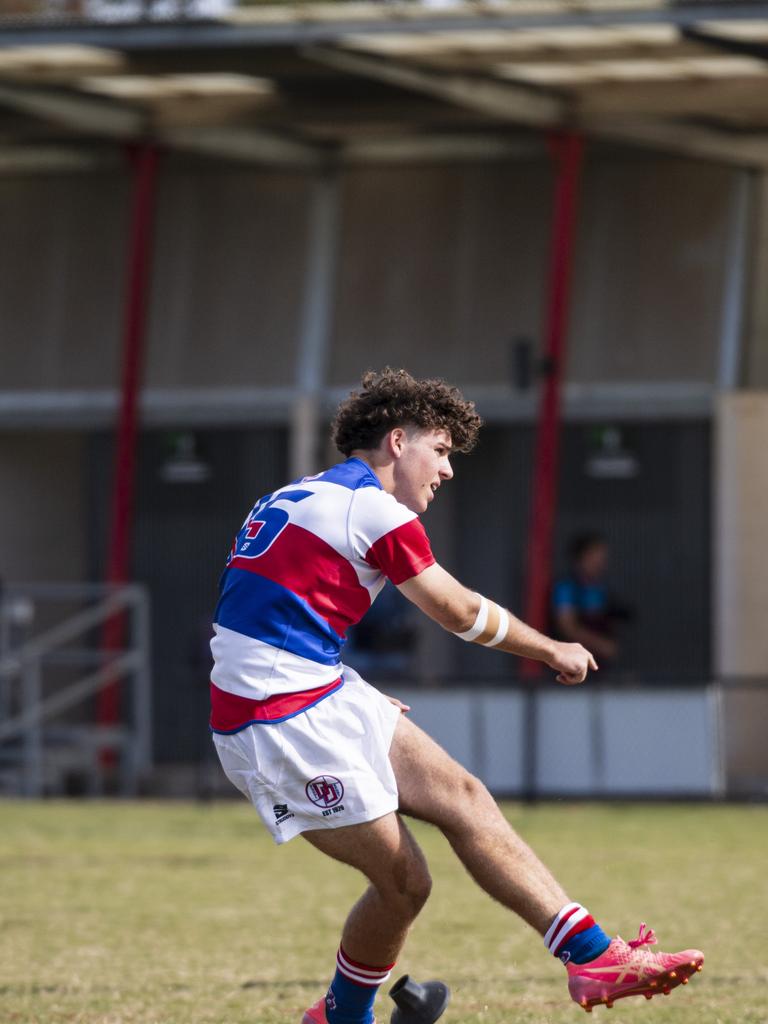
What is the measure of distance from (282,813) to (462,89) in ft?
44.1

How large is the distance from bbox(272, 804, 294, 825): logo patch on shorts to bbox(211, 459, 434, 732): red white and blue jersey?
230 mm

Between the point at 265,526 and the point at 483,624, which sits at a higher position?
the point at 265,526

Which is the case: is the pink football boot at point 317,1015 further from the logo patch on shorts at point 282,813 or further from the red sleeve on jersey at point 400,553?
the red sleeve on jersey at point 400,553

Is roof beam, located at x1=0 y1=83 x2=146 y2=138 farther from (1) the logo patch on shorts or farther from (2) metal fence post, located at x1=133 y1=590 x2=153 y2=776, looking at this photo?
(1) the logo patch on shorts

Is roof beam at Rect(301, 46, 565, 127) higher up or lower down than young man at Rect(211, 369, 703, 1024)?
higher up

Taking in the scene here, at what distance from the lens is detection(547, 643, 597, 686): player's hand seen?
559 centimetres

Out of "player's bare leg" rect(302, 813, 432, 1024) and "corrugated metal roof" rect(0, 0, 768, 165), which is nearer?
"player's bare leg" rect(302, 813, 432, 1024)

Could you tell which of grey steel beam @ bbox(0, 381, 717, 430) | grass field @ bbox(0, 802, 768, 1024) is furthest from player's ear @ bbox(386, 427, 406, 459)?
grey steel beam @ bbox(0, 381, 717, 430)

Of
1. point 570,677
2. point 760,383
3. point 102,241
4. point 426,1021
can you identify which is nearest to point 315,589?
point 570,677

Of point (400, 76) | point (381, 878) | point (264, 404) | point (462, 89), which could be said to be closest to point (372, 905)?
point (381, 878)

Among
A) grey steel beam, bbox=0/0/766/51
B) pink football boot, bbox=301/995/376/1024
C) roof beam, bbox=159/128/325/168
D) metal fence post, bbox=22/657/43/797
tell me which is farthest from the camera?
roof beam, bbox=159/128/325/168

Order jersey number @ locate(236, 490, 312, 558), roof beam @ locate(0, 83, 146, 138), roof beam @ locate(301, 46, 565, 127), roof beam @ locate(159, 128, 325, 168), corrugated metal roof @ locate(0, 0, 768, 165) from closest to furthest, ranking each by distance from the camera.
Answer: jersey number @ locate(236, 490, 312, 558) → corrugated metal roof @ locate(0, 0, 768, 165) → roof beam @ locate(301, 46, 565, 127) → roof beam @ locate(0, 83, 146, 138) → roof beam @ locate(159, 128, 325, 168)

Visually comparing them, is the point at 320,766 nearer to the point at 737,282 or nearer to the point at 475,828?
the point at 475,828

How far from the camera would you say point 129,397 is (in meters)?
21.3
